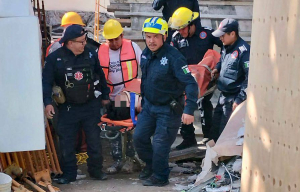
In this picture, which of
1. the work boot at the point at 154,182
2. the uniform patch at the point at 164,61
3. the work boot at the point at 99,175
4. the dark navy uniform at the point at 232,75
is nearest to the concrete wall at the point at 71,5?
the dark navy uniform at the point at 232,75

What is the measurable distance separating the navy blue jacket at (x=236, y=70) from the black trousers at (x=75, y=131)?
154cm

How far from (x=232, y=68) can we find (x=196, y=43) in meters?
0.94

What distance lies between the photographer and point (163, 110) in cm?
499

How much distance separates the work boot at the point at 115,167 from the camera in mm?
5676

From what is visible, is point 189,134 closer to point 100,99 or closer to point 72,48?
point 100,99

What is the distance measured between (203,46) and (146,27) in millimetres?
1510

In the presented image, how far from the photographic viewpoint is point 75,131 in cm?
525

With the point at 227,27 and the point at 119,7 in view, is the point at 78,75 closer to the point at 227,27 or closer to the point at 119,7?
the point at 227,27

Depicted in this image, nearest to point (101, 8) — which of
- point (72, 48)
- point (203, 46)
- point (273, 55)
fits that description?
point (203, 46)

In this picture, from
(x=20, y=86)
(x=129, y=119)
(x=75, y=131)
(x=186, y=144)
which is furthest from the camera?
(x=186, y=144)

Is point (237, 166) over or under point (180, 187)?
over

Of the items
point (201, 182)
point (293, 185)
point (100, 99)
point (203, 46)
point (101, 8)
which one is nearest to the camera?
point (293, 185)

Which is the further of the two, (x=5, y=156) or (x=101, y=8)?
(x=101, y=8)

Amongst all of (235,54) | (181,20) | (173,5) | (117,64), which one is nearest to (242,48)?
(235,54)
